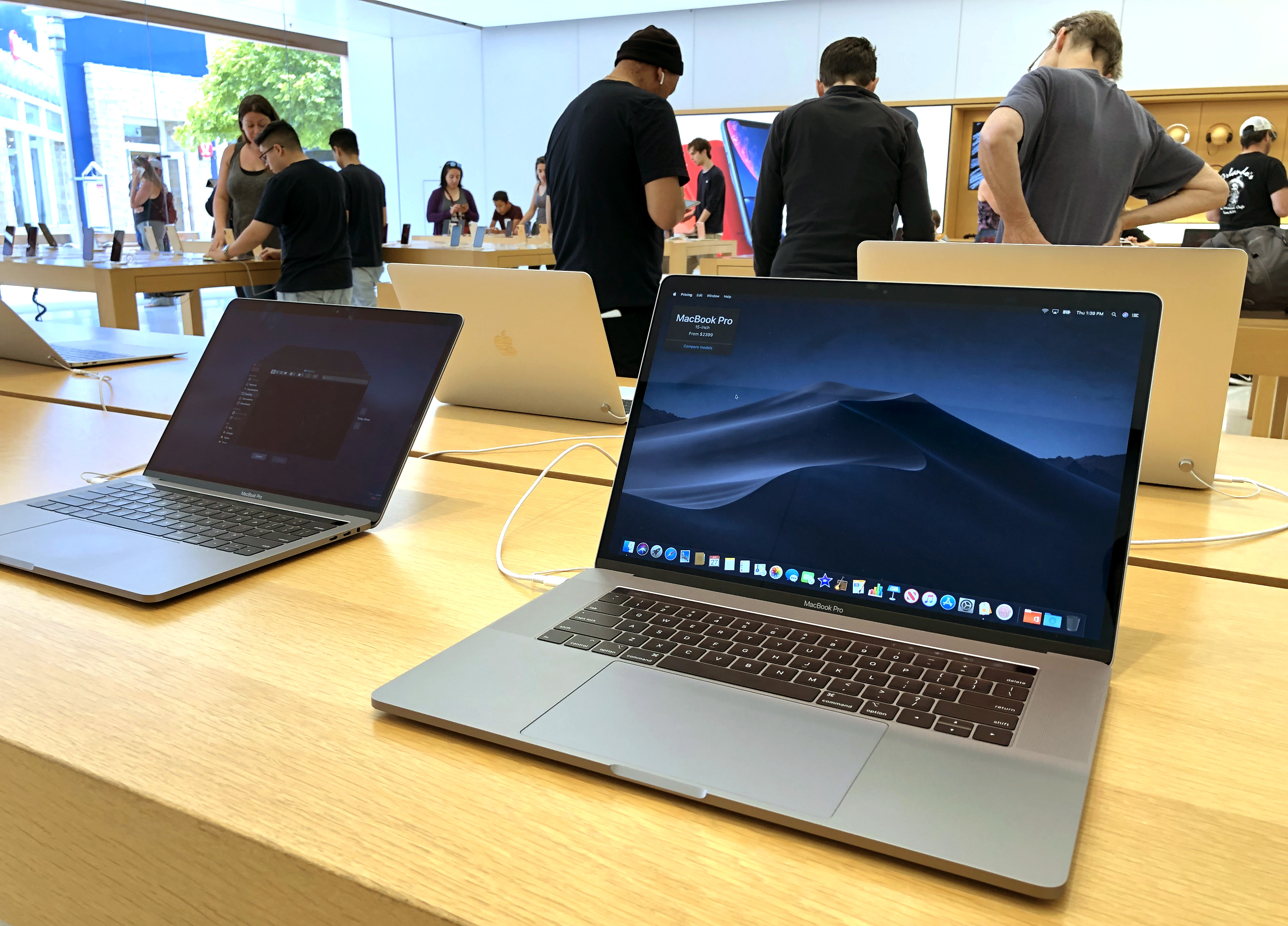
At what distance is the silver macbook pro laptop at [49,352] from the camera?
177cm

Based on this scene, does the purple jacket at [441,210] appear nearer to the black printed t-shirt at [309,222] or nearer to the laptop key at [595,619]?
the black printed t-shirt at [309,222]

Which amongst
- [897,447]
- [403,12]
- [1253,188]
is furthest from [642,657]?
[403,12]

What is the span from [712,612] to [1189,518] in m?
0.61

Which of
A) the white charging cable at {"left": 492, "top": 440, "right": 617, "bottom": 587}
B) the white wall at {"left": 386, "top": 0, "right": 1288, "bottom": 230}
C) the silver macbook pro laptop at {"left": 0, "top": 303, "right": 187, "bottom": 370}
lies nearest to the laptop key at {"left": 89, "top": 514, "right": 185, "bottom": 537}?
the white charging cable at {"left": 492, "top": 440, "right": 617, "bottom": 587}

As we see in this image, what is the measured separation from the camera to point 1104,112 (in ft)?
6.81

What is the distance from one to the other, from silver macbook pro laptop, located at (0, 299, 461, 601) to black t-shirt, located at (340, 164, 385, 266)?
11.8ft

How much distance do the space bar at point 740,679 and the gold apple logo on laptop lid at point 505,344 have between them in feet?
2.83

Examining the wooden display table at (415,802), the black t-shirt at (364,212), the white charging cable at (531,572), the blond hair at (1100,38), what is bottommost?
the wooden display table at (415,802)

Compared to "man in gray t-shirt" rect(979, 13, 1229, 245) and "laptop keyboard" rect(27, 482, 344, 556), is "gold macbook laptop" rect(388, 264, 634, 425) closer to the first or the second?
"laptop keyboard" rect(27, 482, 344, 556)

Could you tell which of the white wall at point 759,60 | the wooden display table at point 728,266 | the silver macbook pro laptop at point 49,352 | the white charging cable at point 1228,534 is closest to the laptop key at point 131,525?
the white charging cable at point 1228,534

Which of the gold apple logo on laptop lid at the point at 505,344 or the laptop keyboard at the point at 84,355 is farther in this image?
the laptop keyboard at the point at 84,355

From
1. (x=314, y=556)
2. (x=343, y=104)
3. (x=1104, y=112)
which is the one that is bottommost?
(x=314, y=556)

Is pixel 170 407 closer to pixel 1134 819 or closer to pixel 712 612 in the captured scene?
pixel 712 612

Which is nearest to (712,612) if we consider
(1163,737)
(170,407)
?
(1163,737)
